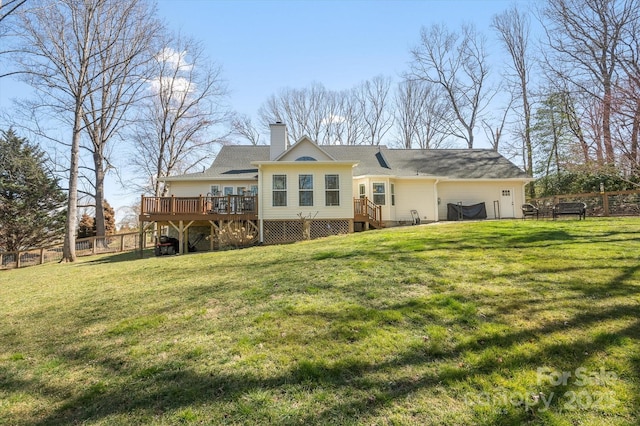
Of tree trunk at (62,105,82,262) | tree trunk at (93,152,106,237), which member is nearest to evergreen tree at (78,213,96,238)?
tree trunk at (93,152,106,237)

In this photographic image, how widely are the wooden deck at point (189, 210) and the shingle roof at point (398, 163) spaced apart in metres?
3.09

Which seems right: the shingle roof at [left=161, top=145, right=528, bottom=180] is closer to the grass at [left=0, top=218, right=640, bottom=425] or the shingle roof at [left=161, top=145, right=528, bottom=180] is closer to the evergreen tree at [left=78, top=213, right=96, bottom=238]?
the evergreen tree at [left=78, top=213, right=96, bottom=238]

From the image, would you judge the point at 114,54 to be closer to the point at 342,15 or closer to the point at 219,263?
the point at 342,15

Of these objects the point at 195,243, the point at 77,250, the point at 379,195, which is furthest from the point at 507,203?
the point at 77,250

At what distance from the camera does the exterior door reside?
715 inches

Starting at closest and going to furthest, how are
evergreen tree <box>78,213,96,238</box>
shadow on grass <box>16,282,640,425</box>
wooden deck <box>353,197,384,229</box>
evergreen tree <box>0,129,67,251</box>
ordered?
shadow on grass <box>16,282,640,425</box>
wooden deck <box>353,197,384,229</box>
evergreen tree <box>0,129,67,251</box>
evergreen tree <box>78,213,96,238</box>

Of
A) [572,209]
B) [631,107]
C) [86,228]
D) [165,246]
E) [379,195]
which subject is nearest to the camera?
[631,107]

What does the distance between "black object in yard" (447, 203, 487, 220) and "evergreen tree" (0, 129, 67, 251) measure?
75.5 ft

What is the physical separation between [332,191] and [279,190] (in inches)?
Answer: 93.9

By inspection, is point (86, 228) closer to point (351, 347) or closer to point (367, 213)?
point (367, 213)

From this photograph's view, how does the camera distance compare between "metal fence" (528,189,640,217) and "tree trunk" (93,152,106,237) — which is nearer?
"metal fence" (528,189,640,217)

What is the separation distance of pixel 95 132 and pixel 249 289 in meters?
21.8

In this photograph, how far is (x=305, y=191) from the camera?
1462 cm

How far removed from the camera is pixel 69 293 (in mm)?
7238
